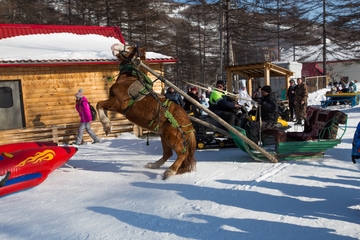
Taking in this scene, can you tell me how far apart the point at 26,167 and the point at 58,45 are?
8.43 meters

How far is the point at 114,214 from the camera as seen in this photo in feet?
15.6

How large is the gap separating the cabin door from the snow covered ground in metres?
4.61

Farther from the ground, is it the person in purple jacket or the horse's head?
the horse's head

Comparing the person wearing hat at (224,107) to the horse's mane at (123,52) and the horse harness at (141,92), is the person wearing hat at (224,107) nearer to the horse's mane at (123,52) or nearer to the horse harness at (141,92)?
the horse harness at (141,92)

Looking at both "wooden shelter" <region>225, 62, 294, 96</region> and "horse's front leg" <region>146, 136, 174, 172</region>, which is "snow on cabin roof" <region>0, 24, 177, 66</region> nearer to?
"wooden shelter" <region>225, 62, 294, 96</region>

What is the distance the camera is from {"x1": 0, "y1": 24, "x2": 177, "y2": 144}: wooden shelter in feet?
35.7

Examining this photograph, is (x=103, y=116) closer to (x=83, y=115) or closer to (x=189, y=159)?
(x=189, y=159)

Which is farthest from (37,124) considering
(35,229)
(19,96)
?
(35,229)

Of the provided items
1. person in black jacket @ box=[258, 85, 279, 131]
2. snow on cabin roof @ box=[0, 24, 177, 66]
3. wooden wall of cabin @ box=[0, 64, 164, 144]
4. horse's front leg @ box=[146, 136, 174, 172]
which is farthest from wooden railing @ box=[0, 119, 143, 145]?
person in black jacket @ box=[258, 85, 279, 131]

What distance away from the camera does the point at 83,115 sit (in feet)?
35.9

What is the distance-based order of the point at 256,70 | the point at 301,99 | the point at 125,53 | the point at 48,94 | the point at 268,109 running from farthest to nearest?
the point at 256,70, the point at 301,99, the point at 48,94, the point at 268,109, the point at 125,53

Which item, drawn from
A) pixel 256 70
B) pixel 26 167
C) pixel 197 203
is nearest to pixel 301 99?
pixel 256 70

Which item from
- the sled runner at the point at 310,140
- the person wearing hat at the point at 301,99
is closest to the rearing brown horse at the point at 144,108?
the sled runner at the point at 310,140

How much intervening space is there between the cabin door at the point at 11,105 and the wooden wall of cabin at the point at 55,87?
145mm
